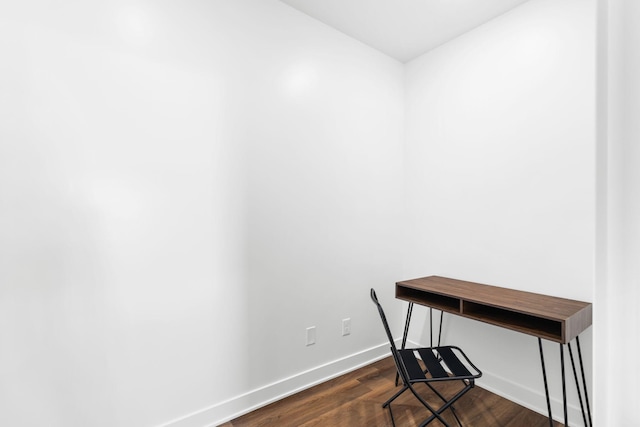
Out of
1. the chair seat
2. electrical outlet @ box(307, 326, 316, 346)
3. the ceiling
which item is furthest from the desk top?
the ceiling

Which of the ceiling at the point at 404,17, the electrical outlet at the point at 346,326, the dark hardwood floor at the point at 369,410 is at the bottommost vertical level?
the dark hardwood floor at the point at 369,410

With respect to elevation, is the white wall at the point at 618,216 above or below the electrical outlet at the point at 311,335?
above

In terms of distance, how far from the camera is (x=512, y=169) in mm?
2051

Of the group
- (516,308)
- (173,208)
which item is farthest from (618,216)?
(173,208)

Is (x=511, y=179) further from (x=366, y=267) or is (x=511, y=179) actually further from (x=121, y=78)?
(x=121, y=78)

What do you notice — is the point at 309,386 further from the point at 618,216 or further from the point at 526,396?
the point at 618,216

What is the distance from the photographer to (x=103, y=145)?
1.48m

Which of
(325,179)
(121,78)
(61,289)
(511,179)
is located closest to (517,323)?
(511,179)

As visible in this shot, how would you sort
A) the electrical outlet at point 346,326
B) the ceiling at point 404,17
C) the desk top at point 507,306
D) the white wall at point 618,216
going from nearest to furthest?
the white wall at point 618,216 → the desk top at point 507,306 → the ceiling at point 404,17 → the electrical outlet at point 346,326

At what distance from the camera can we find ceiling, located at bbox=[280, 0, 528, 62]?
2041mm

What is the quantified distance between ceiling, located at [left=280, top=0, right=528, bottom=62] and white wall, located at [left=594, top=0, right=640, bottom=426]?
2.17m

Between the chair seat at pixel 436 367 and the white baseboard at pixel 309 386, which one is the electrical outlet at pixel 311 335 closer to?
the white baseboard at pixel 309 386

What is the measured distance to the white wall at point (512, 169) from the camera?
1.77 metres

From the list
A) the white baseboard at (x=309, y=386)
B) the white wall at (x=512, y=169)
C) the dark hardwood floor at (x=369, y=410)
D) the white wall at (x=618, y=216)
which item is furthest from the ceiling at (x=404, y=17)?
the dark hardwood floor at (x=369, y=410)
